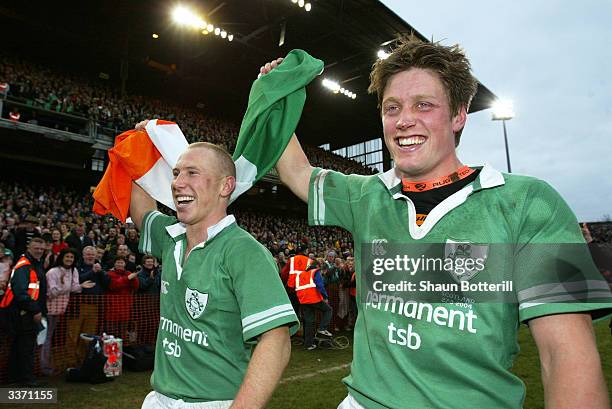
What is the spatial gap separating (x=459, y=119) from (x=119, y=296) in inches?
287

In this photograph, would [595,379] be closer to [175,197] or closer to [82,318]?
[175,197]

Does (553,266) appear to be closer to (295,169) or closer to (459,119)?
(459,119)

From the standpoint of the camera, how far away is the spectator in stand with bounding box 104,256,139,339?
745cm

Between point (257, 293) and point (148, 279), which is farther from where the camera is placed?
point (148, 279)

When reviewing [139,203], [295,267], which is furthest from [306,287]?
[139,203]

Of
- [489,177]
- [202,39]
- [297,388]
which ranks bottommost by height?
[297,388]

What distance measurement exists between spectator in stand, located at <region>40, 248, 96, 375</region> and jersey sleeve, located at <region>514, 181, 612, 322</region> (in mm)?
6991

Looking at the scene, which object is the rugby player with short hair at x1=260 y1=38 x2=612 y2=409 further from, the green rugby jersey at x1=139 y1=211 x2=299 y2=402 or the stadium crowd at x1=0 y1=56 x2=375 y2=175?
the stadium crowd at x1=0 y1=56 x2=375 y2=175

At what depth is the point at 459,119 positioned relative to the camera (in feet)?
5.68

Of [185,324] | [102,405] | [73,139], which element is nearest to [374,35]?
[73,139]

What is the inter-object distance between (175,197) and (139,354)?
5564 mm

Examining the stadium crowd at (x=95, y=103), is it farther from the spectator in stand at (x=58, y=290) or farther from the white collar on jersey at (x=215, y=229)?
the white collar on jersey at (x=215, y=229)

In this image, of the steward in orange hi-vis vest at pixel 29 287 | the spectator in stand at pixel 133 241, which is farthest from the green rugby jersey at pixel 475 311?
the spectator in stand at pixel 133 241

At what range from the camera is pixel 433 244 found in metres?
1.50
